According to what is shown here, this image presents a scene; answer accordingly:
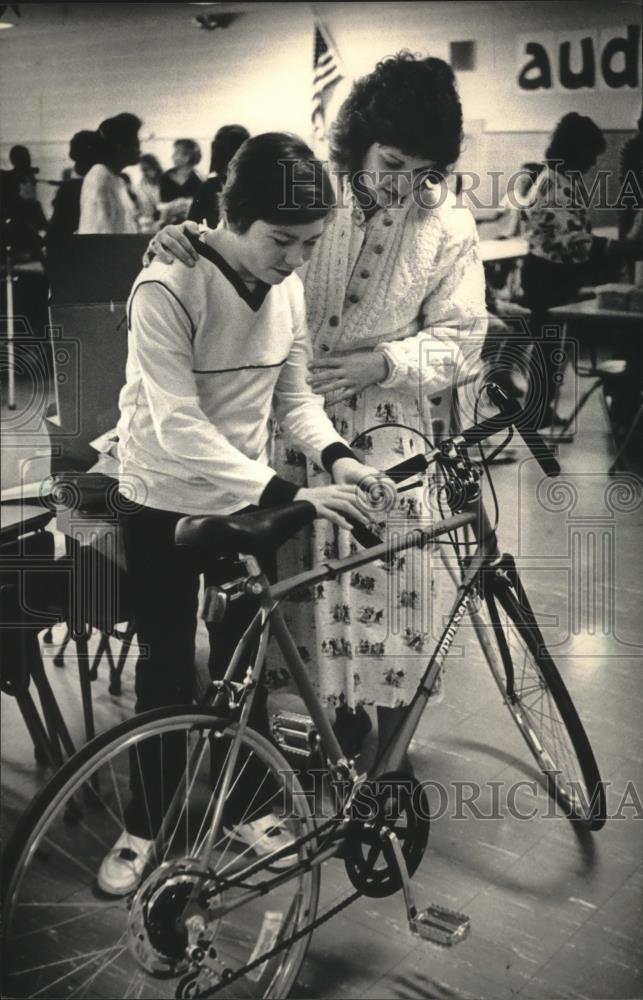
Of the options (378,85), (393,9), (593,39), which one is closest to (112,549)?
(378,85)

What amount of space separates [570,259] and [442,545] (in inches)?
24.2

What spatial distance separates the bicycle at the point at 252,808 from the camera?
2092 mm

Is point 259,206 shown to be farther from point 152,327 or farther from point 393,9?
point 393,9

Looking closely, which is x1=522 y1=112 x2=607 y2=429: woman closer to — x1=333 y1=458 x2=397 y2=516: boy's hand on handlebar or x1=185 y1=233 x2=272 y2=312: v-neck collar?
x1=333 y1=458 x2=397 y2=516: boy's hand on handlebar

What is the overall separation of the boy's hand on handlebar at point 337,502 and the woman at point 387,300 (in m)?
0.15

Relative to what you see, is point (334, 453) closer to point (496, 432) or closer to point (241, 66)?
point (496, 432)

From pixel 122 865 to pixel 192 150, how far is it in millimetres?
1419

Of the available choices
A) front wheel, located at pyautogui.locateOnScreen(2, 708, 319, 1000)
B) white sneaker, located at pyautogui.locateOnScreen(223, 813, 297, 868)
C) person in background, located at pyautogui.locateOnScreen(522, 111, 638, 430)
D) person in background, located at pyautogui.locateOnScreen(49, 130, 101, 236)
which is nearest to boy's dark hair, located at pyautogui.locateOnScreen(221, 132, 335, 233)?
person in background, located at pyautogui.locateOnScreen(49, 130, 101, 236)

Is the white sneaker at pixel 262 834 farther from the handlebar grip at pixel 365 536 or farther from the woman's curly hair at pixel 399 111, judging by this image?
the woman's curly hair at pixel 399 111

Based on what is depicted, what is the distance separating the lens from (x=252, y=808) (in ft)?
8.02

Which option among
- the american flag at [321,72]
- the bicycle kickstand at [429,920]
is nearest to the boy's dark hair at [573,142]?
the american flag at [321,72]

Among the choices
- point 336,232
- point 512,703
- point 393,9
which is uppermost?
point 393,9

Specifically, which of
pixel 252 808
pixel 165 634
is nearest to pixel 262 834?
pixel 252 808

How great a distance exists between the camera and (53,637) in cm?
248
